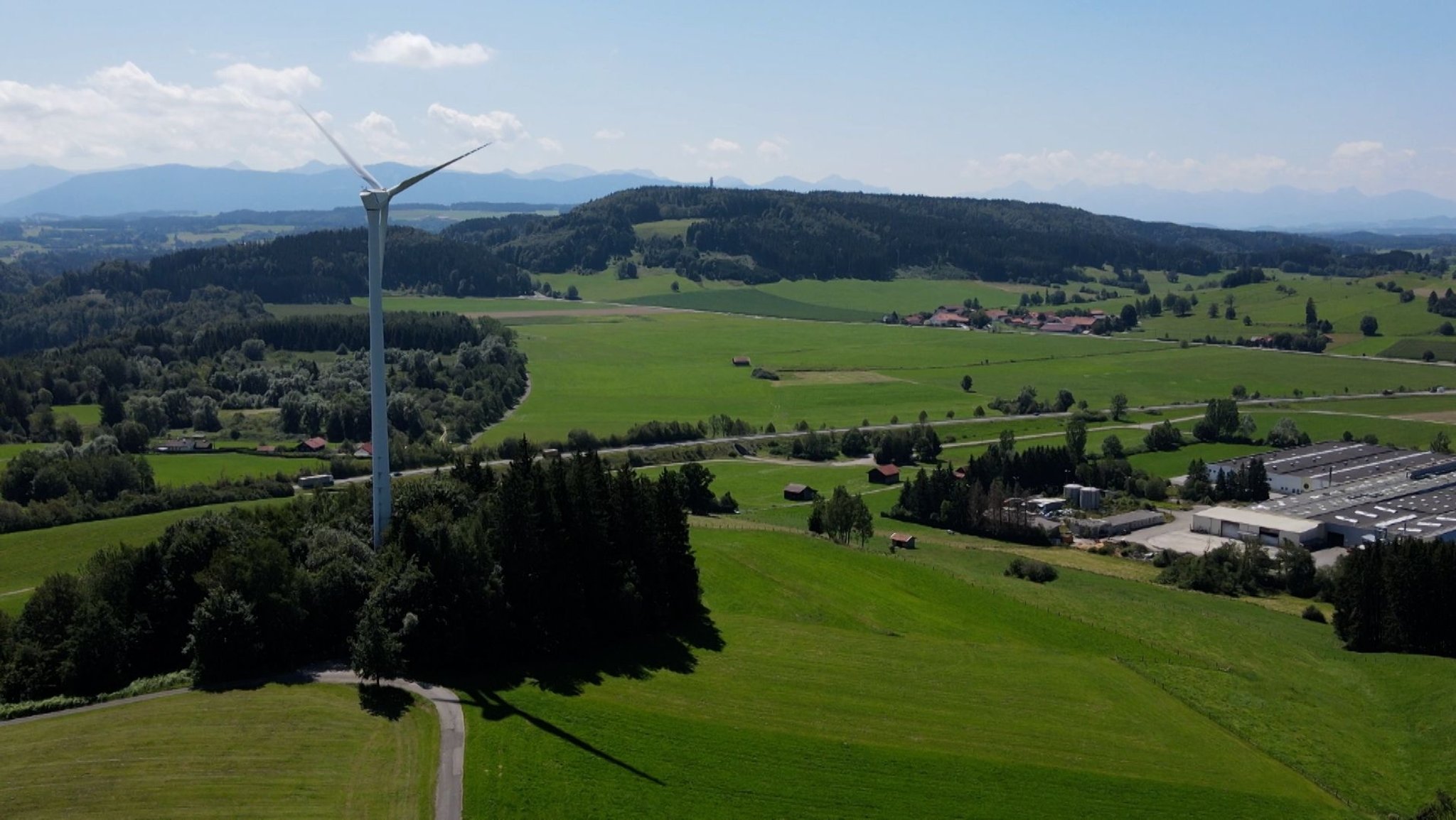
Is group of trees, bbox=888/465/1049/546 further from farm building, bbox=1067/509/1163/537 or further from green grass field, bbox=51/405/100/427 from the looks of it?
green grass field, bbox=51/405/100/427

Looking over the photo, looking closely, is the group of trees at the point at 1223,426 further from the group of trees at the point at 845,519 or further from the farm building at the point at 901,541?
the group of trees at the point at 845,519

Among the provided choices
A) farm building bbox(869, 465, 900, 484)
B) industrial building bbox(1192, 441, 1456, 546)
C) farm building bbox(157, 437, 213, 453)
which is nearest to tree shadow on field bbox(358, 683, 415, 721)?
industrial building bbox(1192, 441, 1456, 546)

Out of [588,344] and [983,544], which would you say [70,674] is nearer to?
[983,544]

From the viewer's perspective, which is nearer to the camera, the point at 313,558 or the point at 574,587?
→ the point at 313,558

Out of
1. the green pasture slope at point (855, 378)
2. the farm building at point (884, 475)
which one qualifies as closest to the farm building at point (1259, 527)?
the farm building at point (884, 475)

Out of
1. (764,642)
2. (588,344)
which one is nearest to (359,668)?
(764,642)

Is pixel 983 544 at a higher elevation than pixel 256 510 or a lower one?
lower

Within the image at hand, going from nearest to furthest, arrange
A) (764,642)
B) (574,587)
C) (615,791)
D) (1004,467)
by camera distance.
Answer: (615,791), (574,587), (764,642), (1004,467)

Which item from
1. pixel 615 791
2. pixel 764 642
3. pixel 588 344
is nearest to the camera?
pixel 615 791
